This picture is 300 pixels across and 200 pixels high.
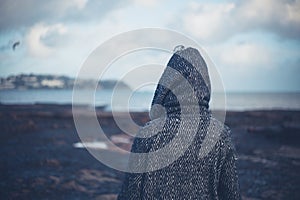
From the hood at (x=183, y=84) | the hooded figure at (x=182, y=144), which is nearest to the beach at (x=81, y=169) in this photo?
the hooded figure at (x=182, y=144)

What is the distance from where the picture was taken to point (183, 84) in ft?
5.53

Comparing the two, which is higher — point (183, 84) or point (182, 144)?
point (183, 84)

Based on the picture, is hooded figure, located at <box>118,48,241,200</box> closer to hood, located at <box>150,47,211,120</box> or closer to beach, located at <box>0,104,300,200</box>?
hood, located at <box>150,47,211,120</box>

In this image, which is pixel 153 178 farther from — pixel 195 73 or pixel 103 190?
pixel 103 190

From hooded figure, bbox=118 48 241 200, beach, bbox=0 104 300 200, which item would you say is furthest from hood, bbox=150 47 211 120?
beach, bbox=0 104 300 200

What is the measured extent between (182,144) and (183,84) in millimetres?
364

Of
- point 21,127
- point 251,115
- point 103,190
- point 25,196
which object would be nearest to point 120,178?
point 103,190

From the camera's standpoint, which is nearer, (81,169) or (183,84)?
(183,84)

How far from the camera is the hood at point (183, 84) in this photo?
66.0 inches

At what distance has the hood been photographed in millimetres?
1676

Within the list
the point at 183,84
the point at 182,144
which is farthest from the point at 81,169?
the point at 183,84

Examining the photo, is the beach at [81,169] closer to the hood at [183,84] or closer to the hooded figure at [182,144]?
the hooded figure at [182,144]

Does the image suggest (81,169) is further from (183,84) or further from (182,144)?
(183,84)

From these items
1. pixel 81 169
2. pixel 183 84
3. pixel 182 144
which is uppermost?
pixel 183 84
